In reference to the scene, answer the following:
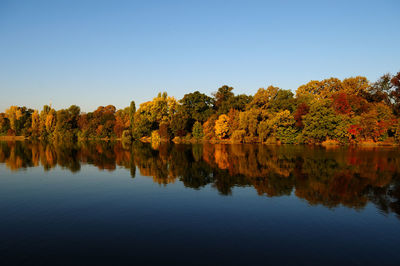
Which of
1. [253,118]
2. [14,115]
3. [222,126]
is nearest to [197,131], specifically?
[222,126]

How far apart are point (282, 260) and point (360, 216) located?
737 cm

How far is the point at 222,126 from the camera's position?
250 ft

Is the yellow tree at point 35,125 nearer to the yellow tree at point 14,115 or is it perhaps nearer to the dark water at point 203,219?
the yellow tree at point 14,115

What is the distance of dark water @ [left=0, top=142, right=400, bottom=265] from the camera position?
9.30 m

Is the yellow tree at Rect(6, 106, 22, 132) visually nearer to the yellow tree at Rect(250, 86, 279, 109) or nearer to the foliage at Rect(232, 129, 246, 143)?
the foliage at Rect(232, 129, 246, 143)

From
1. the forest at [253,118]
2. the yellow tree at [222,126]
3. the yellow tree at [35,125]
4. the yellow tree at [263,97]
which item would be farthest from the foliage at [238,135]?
the yellow tree at [35,125]

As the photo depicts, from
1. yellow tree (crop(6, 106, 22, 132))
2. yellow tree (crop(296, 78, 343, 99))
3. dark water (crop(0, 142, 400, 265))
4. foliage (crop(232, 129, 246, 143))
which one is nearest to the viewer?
dark water (crop(0, 142, 400, 265))

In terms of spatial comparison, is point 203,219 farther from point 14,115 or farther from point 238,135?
point 14,115

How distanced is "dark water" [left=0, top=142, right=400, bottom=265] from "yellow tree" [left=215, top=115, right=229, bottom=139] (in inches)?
2068

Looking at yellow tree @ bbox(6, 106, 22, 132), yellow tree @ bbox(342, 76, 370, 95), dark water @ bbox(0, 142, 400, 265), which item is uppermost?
yellow tree @ bbox(342, 76, 370, 95)

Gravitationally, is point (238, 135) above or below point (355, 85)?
below

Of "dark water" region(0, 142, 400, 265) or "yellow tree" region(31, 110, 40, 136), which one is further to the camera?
"yellow tree" region(31, 110, 40, 136)

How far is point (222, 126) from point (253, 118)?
35.8 ft

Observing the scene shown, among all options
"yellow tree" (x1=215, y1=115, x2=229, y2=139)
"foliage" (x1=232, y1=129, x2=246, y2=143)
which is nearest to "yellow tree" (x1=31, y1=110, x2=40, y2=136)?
"yellow tree" (x1=215, y1=115, x2=229, y2=139)
